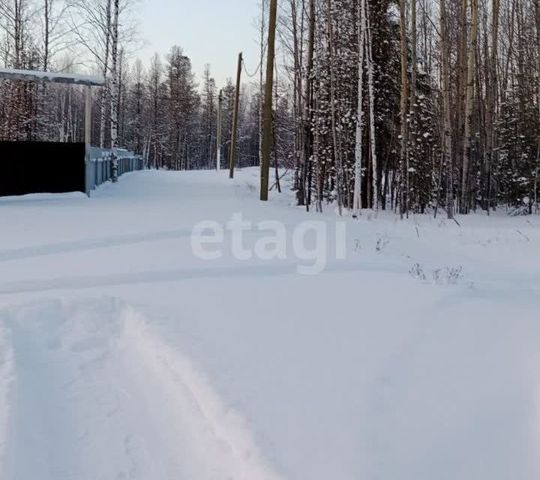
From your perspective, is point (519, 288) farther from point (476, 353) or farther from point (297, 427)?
point (297, 427)

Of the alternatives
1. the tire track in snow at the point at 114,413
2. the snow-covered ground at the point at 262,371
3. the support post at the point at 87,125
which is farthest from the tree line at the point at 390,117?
the tire track in snow at the point at 114,413

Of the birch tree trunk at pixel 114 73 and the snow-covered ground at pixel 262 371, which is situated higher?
the birch tree trunk at pixel 114 73

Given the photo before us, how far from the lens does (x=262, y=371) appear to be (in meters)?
3.36

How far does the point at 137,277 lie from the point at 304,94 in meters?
12.6

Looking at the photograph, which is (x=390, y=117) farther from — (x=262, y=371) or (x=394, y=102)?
(x=262, y=371)

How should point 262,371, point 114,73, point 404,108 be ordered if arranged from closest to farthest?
point 262,371
point 404,108
point 114,73

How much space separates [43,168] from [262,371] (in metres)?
12.2

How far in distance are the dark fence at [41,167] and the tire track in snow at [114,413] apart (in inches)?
401

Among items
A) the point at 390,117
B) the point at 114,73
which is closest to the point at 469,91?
the point at 390,117

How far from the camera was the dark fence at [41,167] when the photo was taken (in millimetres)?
13305

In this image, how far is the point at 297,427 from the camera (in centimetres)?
270

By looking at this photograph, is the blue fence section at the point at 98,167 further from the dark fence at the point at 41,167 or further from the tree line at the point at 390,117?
the tree line at the point at 390,117

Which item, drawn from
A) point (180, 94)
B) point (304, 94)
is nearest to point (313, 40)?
point (304, 94)

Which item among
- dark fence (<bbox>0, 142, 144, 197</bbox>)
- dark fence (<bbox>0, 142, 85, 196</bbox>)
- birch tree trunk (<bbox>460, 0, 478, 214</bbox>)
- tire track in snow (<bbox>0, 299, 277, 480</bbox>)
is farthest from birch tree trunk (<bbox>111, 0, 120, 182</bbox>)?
tire track in snow (<bbox>0, 299, 277, 480</bbox>)
